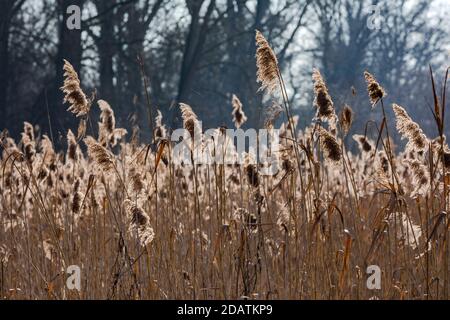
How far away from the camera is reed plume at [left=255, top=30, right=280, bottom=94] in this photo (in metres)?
3.33

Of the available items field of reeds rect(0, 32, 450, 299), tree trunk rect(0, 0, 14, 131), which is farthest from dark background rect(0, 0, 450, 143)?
field of reeds rect(0, 32, 450, 299)

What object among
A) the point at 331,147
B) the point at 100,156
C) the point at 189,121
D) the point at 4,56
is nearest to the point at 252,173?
the point at 189,121

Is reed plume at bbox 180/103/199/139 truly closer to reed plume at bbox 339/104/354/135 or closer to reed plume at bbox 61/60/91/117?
reed plume at bbox 61/60/91/117

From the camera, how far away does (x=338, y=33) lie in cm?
3638

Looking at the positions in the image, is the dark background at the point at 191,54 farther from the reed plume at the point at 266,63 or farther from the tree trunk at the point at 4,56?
the reed plume at the point at 266,63

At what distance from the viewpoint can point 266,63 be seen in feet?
11.0

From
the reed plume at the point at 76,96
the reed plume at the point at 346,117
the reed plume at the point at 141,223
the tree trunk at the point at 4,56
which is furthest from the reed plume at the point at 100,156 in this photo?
the tree trunk at the point at 4,56

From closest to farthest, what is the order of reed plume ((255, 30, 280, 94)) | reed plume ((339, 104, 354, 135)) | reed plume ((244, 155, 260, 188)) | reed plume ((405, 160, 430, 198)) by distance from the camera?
reed plume ((255, 30, 280, 94)) < reed plume ((339, 104, 354, 135)) < reed plume ((405, 160, 430, 198)) < reed plume ((244, 155, 260, 188))

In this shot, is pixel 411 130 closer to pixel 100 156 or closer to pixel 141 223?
pixel 141 223

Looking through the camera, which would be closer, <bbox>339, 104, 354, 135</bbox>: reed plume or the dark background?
<bbox>339, 104, 354, 135</bbox>: reed plume
